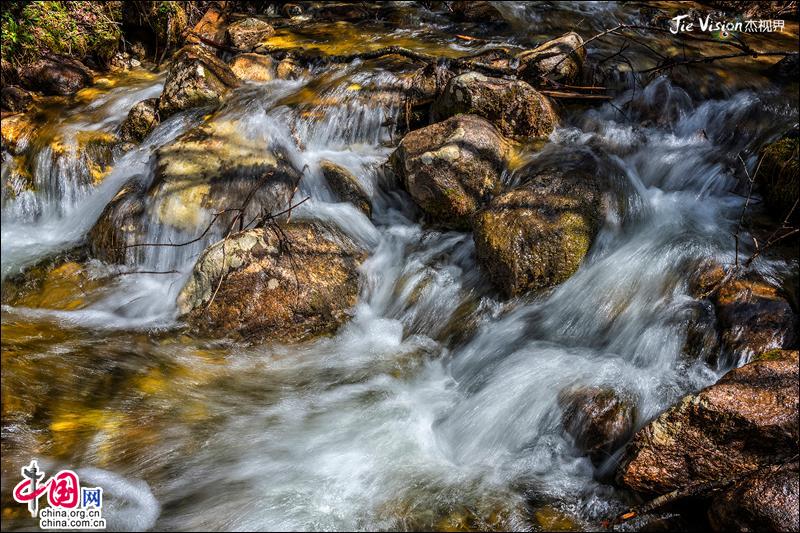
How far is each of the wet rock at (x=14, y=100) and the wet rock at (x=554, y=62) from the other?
23.1 feet

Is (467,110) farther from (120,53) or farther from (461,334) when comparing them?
(120,53)

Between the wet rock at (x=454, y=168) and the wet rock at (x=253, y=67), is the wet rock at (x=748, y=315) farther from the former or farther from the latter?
the wet rock at (x=253, y=67)

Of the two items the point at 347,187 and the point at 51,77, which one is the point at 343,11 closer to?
the point at 51,77

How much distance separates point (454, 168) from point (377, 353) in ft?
6.84

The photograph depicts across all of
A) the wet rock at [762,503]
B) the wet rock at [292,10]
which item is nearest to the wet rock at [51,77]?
the wet rock at [292,10]

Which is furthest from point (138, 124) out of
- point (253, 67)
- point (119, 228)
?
point (119, 228)

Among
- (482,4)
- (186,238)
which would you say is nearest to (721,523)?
Result: (186,238)

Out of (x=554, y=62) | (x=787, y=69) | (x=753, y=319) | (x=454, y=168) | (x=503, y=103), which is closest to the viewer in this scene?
(x=753, y=319)

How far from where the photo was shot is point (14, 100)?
24.9 feet

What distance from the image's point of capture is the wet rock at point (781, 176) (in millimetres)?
4785

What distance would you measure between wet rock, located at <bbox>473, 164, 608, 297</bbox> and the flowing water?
0.63 ft

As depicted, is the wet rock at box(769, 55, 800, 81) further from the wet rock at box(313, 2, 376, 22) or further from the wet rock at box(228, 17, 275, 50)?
the wet rock at box(228, 17, 275, 50)

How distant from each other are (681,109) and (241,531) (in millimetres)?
6630

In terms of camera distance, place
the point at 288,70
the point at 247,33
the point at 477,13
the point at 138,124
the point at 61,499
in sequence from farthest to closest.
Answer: the point at 477,13
the point at 247,33
the point at 288,70
the point at 138,124
the point at 61,499
